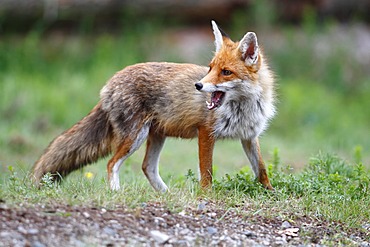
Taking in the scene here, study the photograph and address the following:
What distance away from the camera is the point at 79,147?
790cm

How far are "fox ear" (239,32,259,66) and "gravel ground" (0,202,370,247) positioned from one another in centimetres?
177

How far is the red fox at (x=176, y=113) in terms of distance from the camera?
7277mm

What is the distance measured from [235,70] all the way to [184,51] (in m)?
9.53

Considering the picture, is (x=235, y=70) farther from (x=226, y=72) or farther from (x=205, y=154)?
(x=205, y=154)

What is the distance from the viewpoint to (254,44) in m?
7.25

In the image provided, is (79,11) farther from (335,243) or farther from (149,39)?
(335,243)

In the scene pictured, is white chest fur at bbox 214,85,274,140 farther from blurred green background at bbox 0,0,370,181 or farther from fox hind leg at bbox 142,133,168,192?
blurred green background at bbox 0,0,370,181

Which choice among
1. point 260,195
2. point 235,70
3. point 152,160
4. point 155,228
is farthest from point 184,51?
point 155,228

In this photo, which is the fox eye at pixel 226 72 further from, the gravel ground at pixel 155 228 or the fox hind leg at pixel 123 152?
the gravel ground at pixel 155 228

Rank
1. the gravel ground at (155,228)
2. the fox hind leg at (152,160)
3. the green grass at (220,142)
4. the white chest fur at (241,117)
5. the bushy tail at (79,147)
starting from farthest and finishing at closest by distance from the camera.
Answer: the fox hind leg at (152,160) < the bushy tail at (79,147) < the white chest fur at (241,117) < the green grass at (220,142) < the gravel ground at (155,228)

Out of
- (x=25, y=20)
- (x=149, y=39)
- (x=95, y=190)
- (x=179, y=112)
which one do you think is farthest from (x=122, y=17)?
(x=95, y=190)

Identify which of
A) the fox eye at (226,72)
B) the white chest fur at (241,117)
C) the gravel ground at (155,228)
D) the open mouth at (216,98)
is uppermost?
the fox eye at (226,72)

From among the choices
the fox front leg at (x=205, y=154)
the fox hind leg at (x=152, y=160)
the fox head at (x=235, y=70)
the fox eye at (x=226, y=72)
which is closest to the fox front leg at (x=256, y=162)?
the fox front leg at (x=205, y=154)

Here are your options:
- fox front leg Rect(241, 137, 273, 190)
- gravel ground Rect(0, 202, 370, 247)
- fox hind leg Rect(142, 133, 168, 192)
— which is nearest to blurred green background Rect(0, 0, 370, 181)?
fox hind leg Rect(142, 133, 168, 192)
